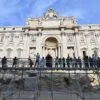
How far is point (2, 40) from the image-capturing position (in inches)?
1318

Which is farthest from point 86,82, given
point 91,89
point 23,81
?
point 23,81

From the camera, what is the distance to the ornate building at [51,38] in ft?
105

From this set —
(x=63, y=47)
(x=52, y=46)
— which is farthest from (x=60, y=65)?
(x=52, y=46)

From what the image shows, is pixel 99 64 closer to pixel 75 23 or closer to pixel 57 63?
pixel 57 63

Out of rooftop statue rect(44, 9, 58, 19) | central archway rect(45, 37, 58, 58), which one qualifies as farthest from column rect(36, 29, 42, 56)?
rooftop statue rect(44, 9, 58, 19)

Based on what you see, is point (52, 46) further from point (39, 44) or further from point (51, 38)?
point (39, 44)

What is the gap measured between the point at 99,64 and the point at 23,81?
7.26 meters

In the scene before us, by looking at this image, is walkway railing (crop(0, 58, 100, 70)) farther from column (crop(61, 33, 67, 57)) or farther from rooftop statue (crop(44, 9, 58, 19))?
rooftop statue (crop(44, 9, 58, 19))

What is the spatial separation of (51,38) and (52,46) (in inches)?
44.5

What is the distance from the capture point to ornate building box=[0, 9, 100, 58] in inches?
1264

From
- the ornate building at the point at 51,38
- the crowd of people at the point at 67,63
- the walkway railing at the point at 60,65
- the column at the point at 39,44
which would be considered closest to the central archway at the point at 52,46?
the ornate building at the point at 51,38

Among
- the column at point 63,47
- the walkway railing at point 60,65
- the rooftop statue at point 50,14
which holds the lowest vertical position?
the walkway railing at point 60,65

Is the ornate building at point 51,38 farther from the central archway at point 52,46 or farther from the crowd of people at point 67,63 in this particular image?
the crowd of people at point 67,63

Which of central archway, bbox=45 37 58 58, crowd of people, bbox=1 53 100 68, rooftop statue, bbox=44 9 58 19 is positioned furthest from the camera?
rooftop statue, bbox=44 9 58 19
